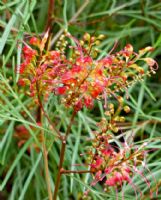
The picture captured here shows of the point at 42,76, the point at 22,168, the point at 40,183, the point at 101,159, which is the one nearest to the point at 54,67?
the point at 42,76

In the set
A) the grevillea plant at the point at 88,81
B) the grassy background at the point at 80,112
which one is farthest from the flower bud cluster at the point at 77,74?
the grassy background at the point at 80,112

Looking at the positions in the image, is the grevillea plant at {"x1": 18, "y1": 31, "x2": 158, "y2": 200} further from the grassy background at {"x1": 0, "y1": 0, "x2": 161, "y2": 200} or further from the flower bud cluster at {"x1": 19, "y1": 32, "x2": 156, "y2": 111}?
the grassy background at {"x1": 0, "y1": 0, "x2": 161, "y2": 200}

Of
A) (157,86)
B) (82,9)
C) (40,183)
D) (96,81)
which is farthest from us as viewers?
(157,86)

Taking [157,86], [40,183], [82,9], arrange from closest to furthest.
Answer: [40,183], [82,9], [157,86]

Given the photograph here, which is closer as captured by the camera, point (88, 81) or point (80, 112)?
point (88, 81)

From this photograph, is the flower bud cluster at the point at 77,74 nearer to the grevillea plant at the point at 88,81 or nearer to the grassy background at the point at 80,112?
the grevillea plant at the point at 88,81

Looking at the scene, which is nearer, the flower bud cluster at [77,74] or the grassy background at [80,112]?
the flower bud cluster at [77,74]

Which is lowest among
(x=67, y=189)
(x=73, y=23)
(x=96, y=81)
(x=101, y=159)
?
(x=67, y=189)

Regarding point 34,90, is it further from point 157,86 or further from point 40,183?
point 157,86

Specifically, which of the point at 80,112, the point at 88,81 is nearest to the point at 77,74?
the point at 88,81

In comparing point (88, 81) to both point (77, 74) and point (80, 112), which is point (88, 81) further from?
point (80, 112)

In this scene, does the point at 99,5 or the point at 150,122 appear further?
the point at 99,5
